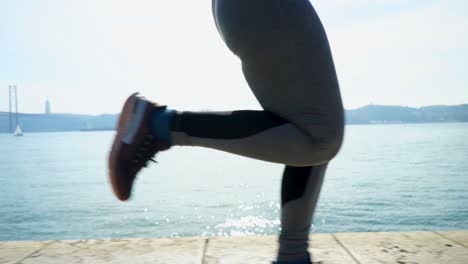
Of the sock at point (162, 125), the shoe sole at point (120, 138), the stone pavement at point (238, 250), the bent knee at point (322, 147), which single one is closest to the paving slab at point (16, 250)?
the stone pavement at point (238, 250)

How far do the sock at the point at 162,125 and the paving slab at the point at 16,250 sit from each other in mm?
1215

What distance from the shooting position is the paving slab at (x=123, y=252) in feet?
7.33

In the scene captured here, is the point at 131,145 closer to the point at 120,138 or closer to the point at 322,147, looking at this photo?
the point at 120,138

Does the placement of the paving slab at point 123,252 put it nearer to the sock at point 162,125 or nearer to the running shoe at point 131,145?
the running shoe at point 131,145

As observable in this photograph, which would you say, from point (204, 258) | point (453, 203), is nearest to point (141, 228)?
point (453, 203)

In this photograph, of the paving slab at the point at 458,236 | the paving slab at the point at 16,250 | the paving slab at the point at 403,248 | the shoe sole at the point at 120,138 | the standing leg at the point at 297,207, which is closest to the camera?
the shoe sole at the point at 120,138

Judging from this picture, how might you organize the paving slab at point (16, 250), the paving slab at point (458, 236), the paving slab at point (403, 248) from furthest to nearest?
the paving slab at point (458, 236)
the paving slab at point (16, 250)
the paving slab at point (403, 248)

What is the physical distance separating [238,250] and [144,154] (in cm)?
103

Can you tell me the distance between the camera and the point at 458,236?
8.73ft

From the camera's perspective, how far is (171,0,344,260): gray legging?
143 centimetres

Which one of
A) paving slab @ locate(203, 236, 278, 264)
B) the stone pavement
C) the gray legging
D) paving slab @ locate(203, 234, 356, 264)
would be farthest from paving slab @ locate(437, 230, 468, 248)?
the gray legging

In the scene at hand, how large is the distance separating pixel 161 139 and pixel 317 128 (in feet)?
1.48

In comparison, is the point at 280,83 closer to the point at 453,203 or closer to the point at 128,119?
the point at 128,119

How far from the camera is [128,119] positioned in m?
1.52
